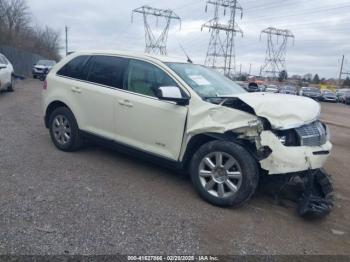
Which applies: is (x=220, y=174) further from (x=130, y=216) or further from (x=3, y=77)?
(x=3, y=77)

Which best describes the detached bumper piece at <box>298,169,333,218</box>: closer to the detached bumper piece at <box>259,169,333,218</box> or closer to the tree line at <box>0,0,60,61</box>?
the detached bumper piece at <box>259,169,333,218</box>

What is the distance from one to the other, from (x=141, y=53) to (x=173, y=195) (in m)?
2.18

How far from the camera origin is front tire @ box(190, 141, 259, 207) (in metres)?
4.45

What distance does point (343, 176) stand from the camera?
22.0 feet

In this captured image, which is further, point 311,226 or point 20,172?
point 20,172

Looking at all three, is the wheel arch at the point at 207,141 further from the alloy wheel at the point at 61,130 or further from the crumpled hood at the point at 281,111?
the alloy wheel at the point at 61,130

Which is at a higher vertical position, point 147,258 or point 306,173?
point 306,173

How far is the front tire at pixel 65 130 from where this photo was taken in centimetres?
623

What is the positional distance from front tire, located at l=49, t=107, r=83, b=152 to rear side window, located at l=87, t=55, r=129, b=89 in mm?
719

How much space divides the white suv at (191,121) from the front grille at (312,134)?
0.04 ft

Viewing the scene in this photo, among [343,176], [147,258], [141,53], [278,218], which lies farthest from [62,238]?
[343,176]

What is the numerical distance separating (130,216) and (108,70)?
260 centimetres

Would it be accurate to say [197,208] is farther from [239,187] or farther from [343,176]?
[343,176]

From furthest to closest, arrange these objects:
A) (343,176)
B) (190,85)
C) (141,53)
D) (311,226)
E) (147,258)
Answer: (343,176)
(141,53)
(190,85)
(311,226)
(147,258)
